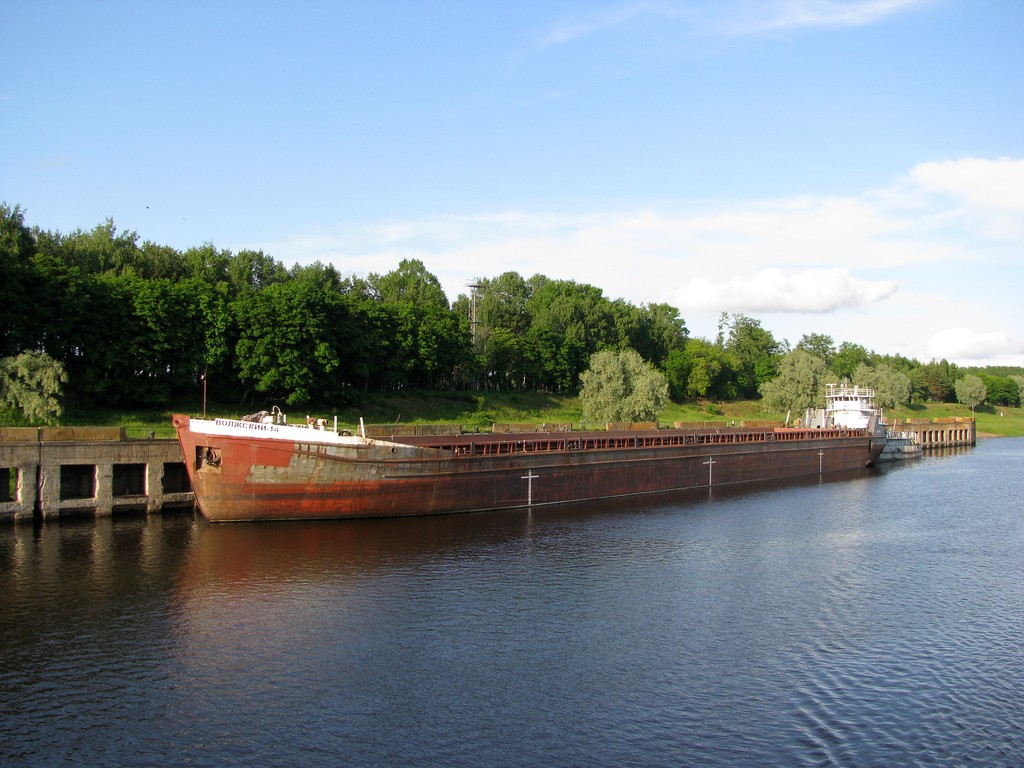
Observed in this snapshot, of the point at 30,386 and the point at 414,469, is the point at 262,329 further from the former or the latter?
the point at 414,469

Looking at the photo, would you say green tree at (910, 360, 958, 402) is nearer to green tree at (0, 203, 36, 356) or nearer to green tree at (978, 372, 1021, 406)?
green tree at (978, 372, 1021, 406)

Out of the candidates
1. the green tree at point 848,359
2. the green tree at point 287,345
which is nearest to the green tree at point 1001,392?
the green tree at point 848,359

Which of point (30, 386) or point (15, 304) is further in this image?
point (15, 304)

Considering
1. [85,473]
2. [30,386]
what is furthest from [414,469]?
[30,386]

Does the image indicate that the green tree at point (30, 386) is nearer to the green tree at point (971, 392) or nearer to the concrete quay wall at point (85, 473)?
the concrete quay wall at point (85, 473)

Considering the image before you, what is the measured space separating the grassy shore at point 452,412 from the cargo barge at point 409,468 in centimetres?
841

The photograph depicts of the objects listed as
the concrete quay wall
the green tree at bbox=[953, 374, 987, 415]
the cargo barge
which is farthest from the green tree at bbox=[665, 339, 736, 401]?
the concrete quay wall

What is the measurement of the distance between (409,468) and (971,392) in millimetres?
157211

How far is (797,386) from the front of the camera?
366 ft

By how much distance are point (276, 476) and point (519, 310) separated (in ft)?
294

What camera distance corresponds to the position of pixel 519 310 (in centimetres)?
12575

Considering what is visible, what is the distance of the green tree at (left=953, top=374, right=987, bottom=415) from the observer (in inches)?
6467

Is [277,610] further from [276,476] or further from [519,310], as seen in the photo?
[519,310]

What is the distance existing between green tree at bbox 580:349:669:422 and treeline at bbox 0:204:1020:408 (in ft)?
55.6
